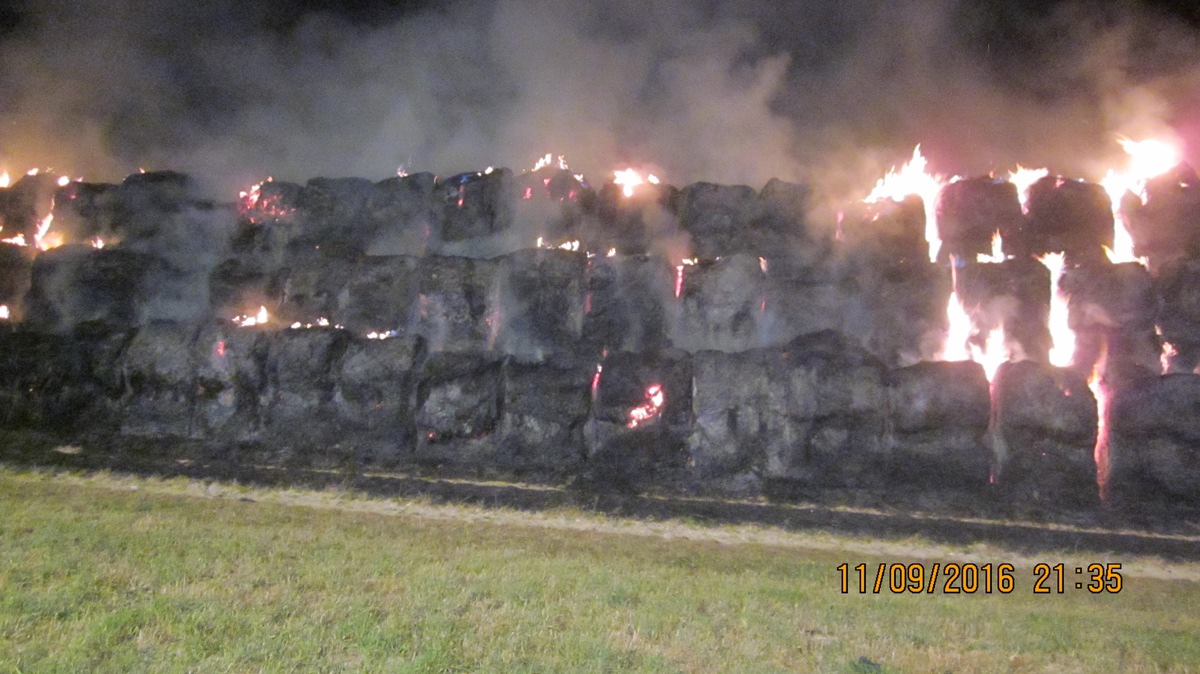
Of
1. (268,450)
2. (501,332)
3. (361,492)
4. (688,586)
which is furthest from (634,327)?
(688,586)

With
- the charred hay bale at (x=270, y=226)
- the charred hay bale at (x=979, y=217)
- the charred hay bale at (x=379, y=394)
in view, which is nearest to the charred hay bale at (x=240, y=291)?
the charred hay bale at (x=270, y=226)

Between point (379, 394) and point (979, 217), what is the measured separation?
39.6 feet

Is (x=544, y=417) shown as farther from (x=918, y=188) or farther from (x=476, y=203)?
(x=918, y=188)

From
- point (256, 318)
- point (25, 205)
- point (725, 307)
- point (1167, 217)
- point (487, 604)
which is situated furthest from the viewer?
point (25, 205)

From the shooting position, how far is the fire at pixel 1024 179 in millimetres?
16422

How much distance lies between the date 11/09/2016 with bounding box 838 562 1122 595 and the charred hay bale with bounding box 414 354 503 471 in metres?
6.93

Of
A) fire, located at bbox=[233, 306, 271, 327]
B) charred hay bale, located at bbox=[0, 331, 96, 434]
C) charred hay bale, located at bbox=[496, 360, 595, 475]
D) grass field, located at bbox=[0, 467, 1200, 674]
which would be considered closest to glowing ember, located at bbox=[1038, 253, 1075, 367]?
grass field, located at bbox=[0, 467, 1200, 674]

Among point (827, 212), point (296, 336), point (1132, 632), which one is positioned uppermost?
point (827, 212)

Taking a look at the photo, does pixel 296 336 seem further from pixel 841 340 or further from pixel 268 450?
pixel 841 340

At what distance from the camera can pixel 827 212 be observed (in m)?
16.6

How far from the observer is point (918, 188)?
1711 centimetres

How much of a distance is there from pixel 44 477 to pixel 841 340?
13211 mm

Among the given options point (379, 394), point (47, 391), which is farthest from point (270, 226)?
point (379, 394)

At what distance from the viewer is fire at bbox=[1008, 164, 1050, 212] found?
16.4 meters
